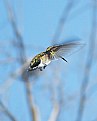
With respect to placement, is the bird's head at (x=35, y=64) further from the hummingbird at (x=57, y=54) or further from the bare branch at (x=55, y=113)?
the bare branch at (x=55, y=113)

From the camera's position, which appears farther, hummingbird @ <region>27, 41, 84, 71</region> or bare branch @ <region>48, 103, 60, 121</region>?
bare branch @ <region>48, 103, 60, 121</region>

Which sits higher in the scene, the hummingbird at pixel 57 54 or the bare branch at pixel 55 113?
the bare branch at pixel 55 113

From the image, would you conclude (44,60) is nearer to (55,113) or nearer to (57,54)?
(57,54)

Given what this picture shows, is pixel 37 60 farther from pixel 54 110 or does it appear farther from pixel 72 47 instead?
pixel 54 110

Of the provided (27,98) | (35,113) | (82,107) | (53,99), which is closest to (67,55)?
(35,113)

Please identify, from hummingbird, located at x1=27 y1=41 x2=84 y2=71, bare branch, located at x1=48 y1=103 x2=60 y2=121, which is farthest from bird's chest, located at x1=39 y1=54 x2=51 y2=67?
bare branch, located at x1=48 y1=103 x2=60 y2=121

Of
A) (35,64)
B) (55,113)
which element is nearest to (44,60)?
(35,64)

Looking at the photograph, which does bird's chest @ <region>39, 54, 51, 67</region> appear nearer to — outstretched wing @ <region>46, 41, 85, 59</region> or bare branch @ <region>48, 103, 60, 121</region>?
outstretched wing @ <region>46, 41, 85, 59</region>

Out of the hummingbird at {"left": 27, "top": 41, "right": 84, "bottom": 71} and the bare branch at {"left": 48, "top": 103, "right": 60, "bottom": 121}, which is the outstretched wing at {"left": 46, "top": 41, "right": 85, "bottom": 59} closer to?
the hummingbird at {"left": 27, "top": 41, "right": 84, "bottom": 71}

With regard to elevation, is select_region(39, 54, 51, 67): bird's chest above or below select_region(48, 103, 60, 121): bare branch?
below

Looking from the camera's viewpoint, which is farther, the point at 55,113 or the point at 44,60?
the point at 55,113

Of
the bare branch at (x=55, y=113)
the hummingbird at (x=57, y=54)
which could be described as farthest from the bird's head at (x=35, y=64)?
the bare branch at (x=55, y=113)
